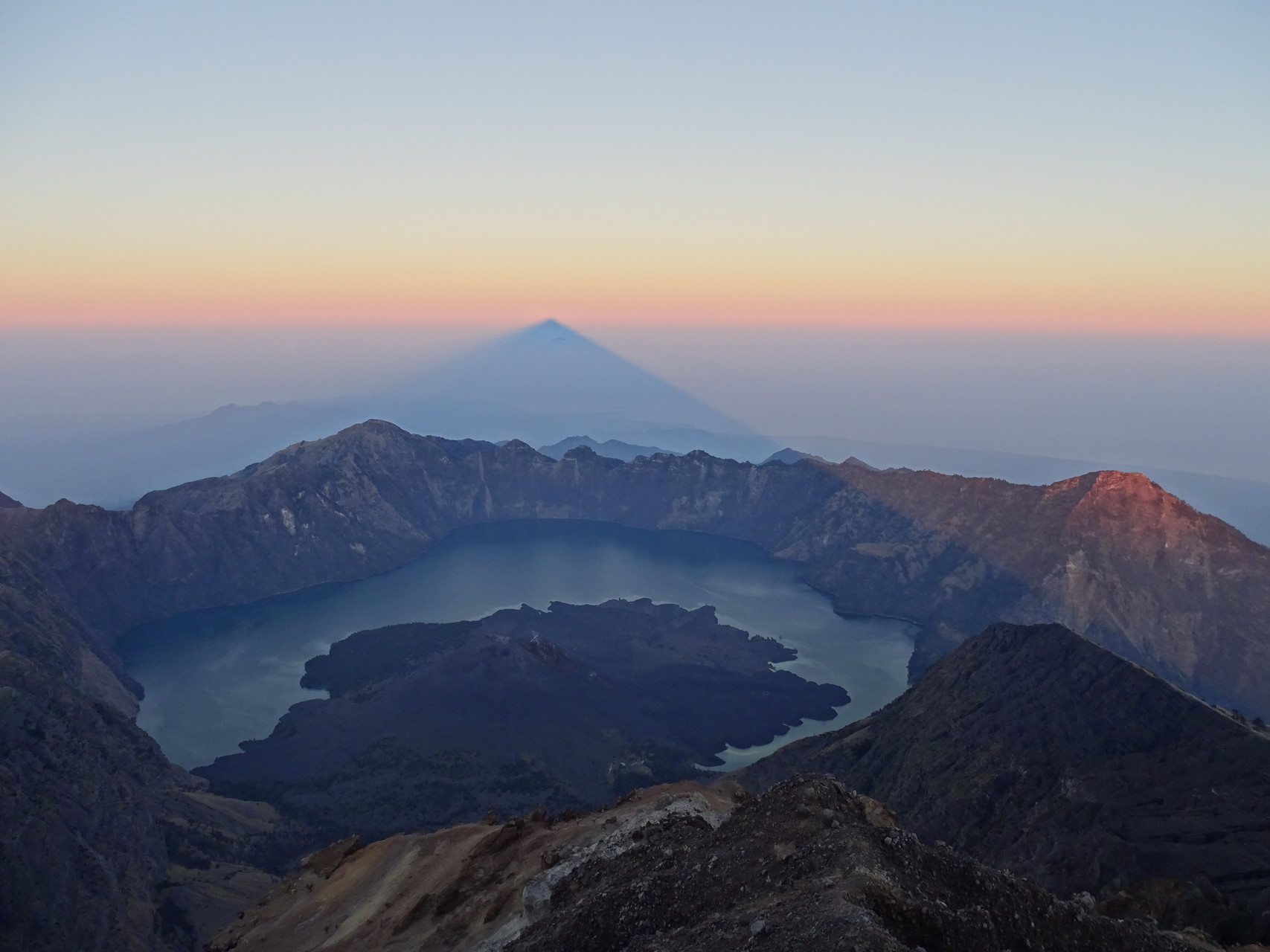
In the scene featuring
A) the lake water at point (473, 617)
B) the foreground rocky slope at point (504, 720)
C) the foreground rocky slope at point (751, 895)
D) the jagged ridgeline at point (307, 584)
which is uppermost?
the foreground rocky slope at point (751, 895)

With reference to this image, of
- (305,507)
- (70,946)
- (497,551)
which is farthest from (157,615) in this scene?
(70,946)

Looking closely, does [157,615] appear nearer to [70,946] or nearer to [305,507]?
[305,507]

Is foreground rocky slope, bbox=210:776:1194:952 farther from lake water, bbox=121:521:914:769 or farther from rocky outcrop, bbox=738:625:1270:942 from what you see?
lake water, bbox=121:521:914:769

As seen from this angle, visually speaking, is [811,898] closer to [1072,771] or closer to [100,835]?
[1072,771]

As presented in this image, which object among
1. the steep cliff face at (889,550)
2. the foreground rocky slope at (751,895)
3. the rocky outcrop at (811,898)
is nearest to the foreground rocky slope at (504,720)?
the steep cliff face at (889,550)

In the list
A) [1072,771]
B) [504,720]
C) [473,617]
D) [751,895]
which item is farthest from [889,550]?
[751,895]

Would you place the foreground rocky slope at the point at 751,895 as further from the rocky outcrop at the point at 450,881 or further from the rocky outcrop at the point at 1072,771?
the rocky outcrop at the point at 1072,771
